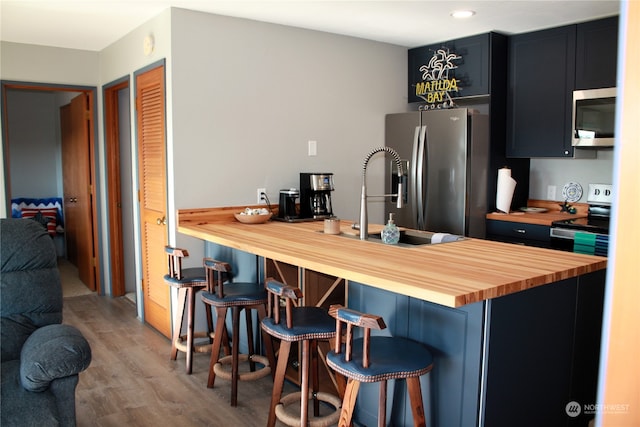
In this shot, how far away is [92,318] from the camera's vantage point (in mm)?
4605

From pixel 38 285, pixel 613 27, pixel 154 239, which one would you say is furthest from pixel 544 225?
pixel 38 285

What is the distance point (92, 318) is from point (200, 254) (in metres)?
1.38

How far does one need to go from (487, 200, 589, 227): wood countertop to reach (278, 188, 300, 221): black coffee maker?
1.56 metres

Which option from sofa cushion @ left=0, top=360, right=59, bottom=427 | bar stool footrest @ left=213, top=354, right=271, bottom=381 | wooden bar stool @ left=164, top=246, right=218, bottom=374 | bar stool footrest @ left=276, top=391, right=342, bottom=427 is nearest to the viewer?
sofa cushion @ left=0, top=360, right=59, bottom=427

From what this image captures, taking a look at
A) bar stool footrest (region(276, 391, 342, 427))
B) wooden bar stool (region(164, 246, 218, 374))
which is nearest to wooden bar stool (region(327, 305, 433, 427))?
bar stool footrest (region(276, 391, 342, 427))

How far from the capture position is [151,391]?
3176mm

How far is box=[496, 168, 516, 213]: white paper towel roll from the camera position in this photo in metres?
4.37

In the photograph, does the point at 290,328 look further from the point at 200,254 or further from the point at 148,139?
the point at 148,139

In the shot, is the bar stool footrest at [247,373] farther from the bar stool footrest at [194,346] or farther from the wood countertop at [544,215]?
the wood countertop at [544,215]

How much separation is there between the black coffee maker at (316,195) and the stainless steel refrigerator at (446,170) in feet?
2.07

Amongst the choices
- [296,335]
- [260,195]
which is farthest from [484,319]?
[260,195]

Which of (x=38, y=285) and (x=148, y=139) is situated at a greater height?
(x=148, y=139)

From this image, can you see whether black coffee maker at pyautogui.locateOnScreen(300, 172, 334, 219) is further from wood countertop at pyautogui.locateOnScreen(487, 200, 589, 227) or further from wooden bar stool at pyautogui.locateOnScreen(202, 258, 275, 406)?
wood countertop at pyautogui.locateOnScreen(487, 200, 589, 227)

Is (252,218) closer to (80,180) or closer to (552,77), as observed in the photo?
(552,77)
